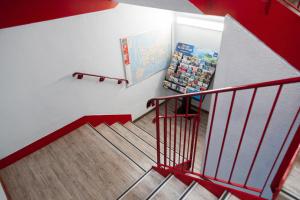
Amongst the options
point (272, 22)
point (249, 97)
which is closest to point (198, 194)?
point (249, 97)

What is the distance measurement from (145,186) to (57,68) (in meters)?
2.17

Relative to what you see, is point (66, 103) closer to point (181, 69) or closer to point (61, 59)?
point (61, 59)

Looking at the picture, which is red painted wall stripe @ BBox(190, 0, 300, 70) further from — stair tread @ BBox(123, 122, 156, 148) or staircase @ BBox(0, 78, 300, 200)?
stair tread @ BBox(123, 122, 156, 148)

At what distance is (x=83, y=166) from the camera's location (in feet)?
10.4

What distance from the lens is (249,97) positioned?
223cm

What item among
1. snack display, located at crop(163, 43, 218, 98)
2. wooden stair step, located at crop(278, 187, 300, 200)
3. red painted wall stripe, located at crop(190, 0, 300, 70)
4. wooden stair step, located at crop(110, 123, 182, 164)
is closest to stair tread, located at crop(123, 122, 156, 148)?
wooden stair step, located at crop(110, 123, 182, 164)

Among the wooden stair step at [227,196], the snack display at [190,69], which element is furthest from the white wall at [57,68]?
the wooden stair step at [227,196]

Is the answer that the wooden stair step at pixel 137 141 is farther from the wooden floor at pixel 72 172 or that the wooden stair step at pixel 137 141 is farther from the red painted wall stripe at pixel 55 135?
the wooden floor at pixel 72 172

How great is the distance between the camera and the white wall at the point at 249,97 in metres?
1.92

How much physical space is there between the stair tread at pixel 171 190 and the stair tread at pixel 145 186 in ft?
0.69

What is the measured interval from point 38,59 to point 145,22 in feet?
7.51

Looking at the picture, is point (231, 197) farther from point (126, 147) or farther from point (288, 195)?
point (126, 147)

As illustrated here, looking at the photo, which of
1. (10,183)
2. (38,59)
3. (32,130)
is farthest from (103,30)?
(10,183)

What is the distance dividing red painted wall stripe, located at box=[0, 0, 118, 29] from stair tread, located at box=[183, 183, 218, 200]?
2.86 metres
